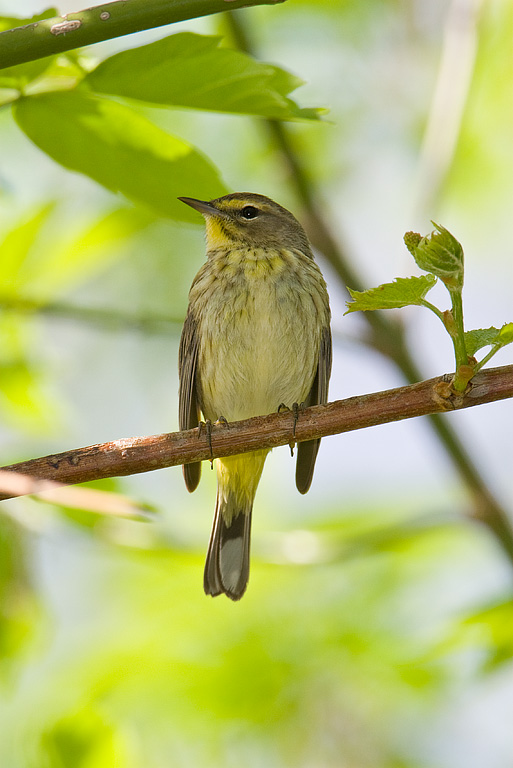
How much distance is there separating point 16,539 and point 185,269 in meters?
3.80

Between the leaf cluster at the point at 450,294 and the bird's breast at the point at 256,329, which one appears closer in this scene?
the leaf cluster at the point at 450,294

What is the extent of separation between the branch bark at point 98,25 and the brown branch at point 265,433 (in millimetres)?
1002

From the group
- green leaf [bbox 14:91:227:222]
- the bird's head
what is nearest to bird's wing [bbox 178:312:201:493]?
the bird's head

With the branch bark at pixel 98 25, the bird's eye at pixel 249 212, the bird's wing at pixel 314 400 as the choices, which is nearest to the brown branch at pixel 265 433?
the branch bark at pixel 98 25

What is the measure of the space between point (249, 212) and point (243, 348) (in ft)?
3.66

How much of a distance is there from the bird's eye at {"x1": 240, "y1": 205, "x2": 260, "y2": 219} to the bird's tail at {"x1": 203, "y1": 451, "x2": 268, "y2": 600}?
1523 millimetres

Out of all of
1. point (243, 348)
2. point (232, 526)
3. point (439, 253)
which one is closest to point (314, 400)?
point (243, 348)

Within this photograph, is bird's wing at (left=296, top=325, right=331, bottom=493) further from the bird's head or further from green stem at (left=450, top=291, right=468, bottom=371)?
green stem at (left=450, top=291, right=468, bottom=371)

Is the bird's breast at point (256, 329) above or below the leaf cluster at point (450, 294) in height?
above

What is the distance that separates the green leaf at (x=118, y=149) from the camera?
7.16 feet

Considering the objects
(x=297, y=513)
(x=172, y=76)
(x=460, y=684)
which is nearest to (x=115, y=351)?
(x=297, y=513)

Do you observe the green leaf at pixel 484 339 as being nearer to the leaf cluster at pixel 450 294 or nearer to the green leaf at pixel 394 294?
the leaf cluster at pixel 450 294

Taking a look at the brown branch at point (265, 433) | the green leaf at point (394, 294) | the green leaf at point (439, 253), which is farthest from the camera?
the brown branch at point (265, 433)

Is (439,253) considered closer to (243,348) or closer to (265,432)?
(265,432)
